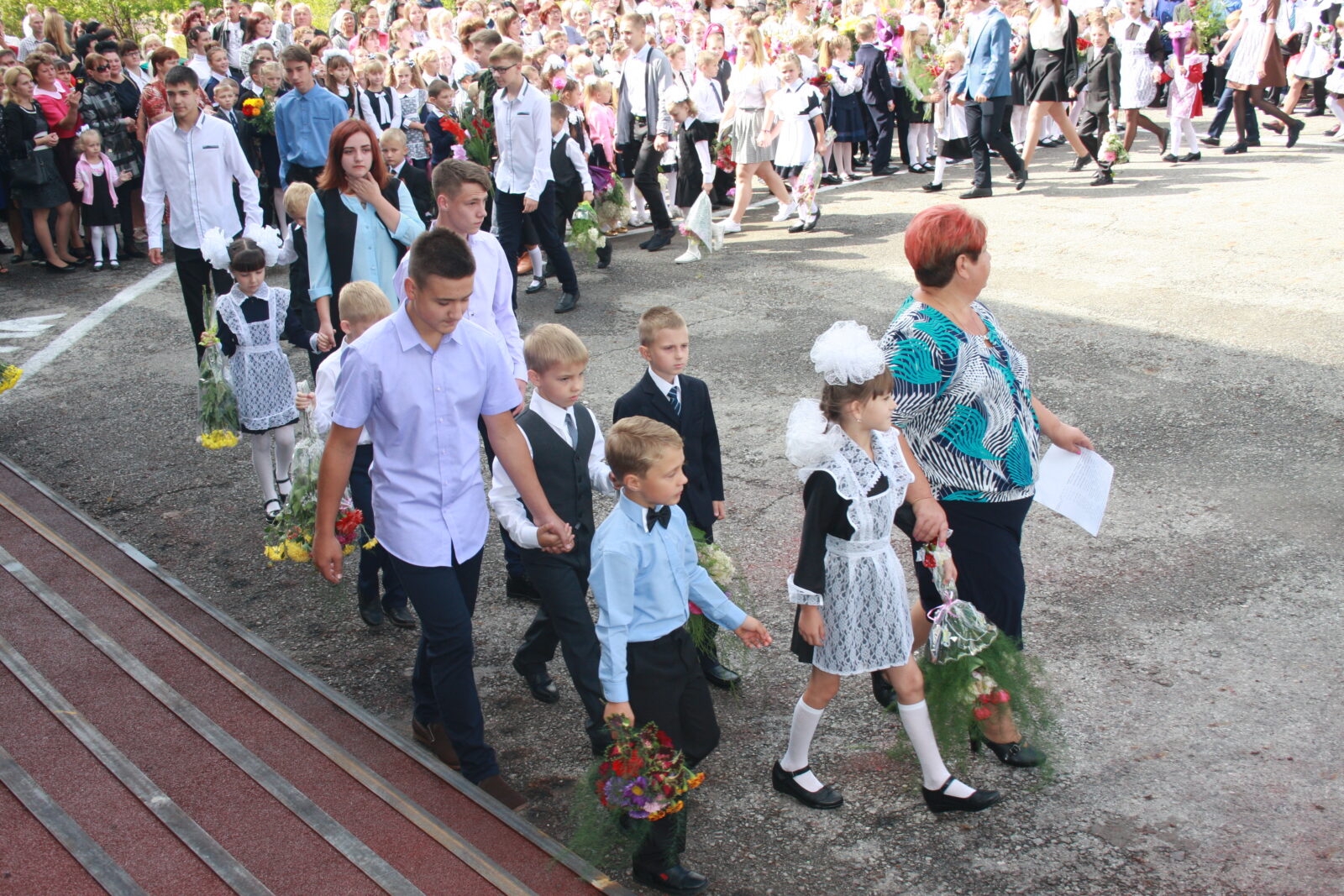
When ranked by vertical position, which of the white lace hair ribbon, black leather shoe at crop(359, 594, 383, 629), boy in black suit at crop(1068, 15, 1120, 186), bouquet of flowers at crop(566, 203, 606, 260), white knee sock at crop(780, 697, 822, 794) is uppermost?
boy in black suit at crop(1068, 15, 1120, 186)

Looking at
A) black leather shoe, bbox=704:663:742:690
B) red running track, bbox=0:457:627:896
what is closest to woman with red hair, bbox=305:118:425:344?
red running track, bbox=0:457:627:896

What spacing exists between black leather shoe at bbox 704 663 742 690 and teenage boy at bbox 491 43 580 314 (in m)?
5.63

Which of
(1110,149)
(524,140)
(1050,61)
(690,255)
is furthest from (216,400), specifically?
(1050,61)

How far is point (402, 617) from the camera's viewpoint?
5.27 meters

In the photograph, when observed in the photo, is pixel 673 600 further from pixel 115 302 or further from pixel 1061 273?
pixel 115 302

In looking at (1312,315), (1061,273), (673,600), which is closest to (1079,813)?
(673,600)

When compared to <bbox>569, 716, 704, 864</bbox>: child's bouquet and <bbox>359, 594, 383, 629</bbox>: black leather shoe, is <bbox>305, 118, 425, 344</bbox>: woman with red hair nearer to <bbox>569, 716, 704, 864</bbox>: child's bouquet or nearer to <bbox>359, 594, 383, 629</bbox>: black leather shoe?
<bbox>359, 594, 383, 629</bbox>: black leather shoe

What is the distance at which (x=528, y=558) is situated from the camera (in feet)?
13.6

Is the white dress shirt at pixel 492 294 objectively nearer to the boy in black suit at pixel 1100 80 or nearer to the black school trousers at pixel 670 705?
the black school trousers at pixel 670 705

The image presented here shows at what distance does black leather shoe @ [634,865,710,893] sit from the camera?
3.46 metres

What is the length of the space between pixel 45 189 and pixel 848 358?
11.5m

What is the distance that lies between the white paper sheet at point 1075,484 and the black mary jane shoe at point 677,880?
1786 millimetres

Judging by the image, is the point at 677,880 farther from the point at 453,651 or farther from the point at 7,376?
the point at 7,376

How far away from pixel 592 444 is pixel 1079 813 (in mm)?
2127
